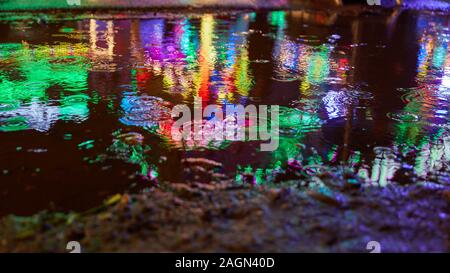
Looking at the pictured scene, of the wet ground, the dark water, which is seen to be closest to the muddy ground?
the wet ground

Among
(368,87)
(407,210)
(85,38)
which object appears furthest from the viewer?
(85,38)

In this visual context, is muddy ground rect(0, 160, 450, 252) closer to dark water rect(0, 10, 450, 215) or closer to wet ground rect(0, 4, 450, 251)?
wet ground rect(0, 4, 450, 251)

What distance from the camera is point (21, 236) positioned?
2531 mm

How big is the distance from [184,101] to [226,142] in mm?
1194

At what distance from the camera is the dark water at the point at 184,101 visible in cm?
339

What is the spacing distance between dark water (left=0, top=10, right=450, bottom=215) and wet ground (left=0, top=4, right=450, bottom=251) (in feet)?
0.06

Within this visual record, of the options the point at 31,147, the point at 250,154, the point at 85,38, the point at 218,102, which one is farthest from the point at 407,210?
the point at 85,38

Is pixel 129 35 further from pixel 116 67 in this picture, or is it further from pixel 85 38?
pixel 116 67

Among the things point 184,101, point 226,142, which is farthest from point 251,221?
point 184,101

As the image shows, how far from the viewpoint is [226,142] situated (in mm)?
3898

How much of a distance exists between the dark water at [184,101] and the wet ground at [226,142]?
19 mm

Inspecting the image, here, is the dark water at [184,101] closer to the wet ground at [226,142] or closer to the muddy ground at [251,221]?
the wet ground at [226,142]

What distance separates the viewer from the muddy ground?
2465 millimetres

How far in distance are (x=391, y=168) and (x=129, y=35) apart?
6.87 m
